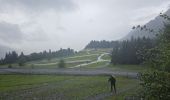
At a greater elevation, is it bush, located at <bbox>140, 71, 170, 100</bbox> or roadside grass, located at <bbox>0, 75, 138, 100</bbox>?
bush, located at <bbox>140, 71, 170, 100</bbox>

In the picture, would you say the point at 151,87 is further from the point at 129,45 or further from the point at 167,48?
the point at 129,45

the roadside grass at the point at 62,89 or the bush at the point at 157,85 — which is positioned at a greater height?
the bush at the point at 157,85

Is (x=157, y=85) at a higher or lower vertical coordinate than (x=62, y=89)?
higher

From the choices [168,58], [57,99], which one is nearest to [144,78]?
[168,58]

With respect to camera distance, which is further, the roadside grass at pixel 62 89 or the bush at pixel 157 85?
the roadside grass at pixel 62 89

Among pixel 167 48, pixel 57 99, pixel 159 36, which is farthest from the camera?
pixel 57 99

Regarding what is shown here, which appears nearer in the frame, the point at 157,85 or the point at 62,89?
the point at 157,85

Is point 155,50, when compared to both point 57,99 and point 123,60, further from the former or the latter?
point 123,60

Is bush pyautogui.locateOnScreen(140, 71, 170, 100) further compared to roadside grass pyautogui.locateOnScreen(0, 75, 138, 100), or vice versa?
roadside grass pyautogui.locateOnScreen(0, 75, 138, 100)

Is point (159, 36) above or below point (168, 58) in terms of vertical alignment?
above

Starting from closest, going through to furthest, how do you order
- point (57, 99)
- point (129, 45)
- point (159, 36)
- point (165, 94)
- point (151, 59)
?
point (165, 94), point (151, 59), point (159, 36), point (57, 99), point (129, 45)

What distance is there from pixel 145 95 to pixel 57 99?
22667 mm

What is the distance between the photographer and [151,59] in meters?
14.8

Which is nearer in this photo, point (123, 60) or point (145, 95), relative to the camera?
point (145, 95)
